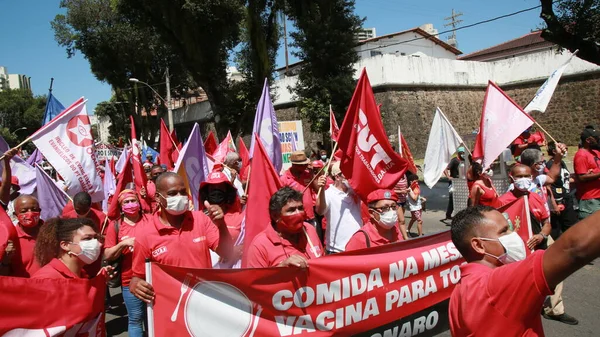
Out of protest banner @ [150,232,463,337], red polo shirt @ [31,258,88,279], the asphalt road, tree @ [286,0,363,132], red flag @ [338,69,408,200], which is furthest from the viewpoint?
tree @ [286,0,363,132]

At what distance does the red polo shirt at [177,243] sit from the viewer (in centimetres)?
333

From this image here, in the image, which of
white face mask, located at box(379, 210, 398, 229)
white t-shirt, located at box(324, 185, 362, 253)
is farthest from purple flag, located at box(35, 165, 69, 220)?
white face mask, located at box(379, 210, 398, 229)

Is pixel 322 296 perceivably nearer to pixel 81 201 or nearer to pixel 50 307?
pixel 50 307

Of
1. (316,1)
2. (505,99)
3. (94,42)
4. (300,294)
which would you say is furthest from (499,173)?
(94,42)

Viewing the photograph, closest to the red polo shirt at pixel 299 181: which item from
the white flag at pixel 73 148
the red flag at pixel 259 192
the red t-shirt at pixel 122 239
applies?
the red flag at pixel 259 192

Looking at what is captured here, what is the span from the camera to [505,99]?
547 cm

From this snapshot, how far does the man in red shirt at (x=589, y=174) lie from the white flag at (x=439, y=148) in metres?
2.38

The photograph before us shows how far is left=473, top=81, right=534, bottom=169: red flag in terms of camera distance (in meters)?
5.30

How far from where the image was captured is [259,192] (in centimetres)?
422

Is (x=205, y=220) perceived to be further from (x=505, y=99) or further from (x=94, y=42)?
(x=94, y=42)

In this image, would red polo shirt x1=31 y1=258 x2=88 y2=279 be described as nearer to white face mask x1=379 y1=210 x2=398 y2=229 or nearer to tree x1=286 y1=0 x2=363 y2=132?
white face mask x1=379 y1=210 x2=398 y2=229

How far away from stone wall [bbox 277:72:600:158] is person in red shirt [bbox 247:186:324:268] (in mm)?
22012

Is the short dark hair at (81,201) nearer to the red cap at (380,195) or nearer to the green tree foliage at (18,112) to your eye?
the red cap at (380,195)

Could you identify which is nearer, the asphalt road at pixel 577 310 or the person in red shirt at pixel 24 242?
the person in red shirt at pixel 24 242
